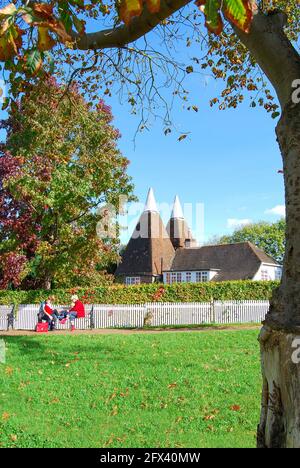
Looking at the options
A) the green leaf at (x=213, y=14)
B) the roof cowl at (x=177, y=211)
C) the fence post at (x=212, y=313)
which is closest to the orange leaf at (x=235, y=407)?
the green leaf at (x=213, y=14)

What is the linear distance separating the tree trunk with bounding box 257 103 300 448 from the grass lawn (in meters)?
2.16

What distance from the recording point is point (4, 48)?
3.11 meters

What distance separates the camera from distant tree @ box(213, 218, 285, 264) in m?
69.6

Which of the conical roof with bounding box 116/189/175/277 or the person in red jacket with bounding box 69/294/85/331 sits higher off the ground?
the conical roof with bounding box 116/189/175/277

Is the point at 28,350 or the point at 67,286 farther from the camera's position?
the point at 67,286

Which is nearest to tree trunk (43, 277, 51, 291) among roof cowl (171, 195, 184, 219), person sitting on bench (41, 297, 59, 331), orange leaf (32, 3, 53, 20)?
person sitting on bench (41, 297, 59, 331)

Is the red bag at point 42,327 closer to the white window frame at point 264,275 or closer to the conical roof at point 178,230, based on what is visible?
the white window frame at point 264,275

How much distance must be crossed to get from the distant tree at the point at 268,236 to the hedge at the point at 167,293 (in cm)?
4311

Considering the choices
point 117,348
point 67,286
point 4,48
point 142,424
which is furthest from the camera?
point 67,286

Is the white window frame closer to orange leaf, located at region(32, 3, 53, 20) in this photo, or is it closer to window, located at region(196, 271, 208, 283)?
window, located at region(196, 271, 208, 283)

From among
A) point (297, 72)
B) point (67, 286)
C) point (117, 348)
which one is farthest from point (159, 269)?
point (297, 72)

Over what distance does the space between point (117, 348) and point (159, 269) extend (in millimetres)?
35328

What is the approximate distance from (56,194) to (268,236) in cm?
5212

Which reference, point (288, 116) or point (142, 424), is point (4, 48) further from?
point (142, 424)
